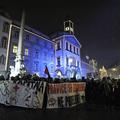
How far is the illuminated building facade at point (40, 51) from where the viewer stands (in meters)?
36.1

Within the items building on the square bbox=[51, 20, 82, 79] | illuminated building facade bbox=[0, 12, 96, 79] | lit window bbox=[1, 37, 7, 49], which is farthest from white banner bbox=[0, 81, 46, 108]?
building on the square bbox=[51, 20, 82, 79]

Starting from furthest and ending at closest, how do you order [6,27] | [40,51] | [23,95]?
1. [40,51]
2. [6,27]
3. [23,95]

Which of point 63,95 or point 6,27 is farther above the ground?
point 6,27

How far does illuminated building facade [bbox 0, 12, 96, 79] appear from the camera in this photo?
36.1 m

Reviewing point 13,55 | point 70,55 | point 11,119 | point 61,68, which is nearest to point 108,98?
point 11,119

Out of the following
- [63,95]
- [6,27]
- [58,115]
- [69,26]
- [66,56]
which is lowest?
[58,115]

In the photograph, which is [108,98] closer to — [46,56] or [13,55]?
[13,55]

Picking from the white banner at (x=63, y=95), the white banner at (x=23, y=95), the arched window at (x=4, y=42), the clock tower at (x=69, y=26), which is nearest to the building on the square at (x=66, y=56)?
the clock tower at (x=69, y=26)

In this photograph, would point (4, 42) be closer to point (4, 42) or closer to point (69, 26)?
point (4, 42)

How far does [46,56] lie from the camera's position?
4712 centimetres

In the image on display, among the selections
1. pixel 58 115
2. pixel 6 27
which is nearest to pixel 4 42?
pixel 6 27

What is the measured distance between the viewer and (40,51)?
45.6 meters

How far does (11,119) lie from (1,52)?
1134 inches

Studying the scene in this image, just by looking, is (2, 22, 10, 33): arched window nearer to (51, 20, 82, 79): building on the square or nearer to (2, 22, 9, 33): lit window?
(2, 22, 9, 33): lit window
